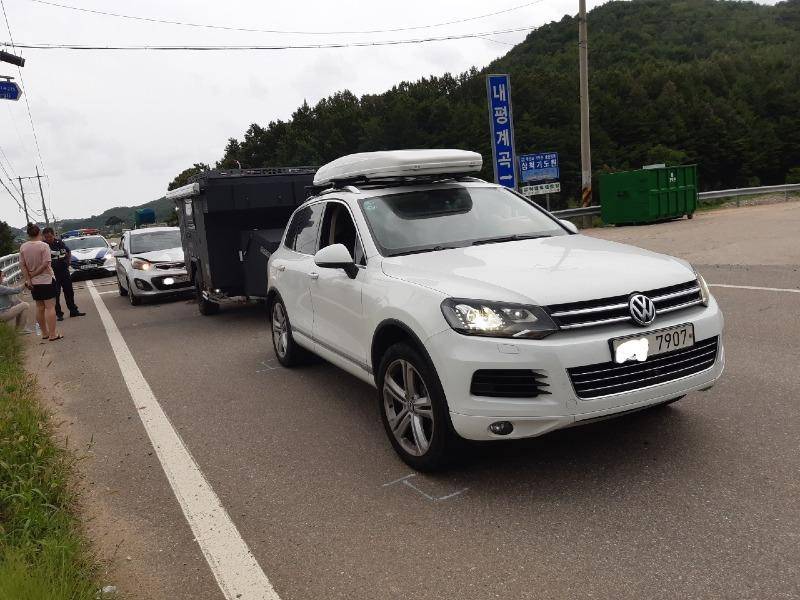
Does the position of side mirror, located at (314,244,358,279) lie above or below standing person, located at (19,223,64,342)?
above

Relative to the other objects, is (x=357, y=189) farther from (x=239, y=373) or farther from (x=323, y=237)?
(x=239, y=373)

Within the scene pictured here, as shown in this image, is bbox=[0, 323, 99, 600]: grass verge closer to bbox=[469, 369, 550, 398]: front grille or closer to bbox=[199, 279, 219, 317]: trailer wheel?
bbox=[469, 369, 550, 398]: front grille

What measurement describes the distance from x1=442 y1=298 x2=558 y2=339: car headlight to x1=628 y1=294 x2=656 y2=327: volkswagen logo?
0.43 metres

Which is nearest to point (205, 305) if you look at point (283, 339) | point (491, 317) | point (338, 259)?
point (283, 339)

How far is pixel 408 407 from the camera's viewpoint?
3967mm

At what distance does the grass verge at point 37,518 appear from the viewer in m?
2.69

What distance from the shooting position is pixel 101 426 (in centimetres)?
530

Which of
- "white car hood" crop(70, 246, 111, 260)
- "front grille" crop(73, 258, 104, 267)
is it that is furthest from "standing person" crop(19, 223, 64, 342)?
"white car hood" crop(70, 246, 111, 260)

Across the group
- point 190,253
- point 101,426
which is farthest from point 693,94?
point 101,426

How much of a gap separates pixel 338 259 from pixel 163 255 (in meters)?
10.0

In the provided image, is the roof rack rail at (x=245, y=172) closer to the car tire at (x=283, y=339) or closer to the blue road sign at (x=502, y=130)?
the car tire at (x=283, y=339)

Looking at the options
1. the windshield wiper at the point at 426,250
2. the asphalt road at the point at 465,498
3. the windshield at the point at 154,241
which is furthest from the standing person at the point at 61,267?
the windshield wiper at the point at 426,250

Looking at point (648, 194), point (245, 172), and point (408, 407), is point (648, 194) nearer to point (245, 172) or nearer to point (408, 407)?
point (245, 172)

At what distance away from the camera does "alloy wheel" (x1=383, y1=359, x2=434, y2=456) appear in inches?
Result: 152
